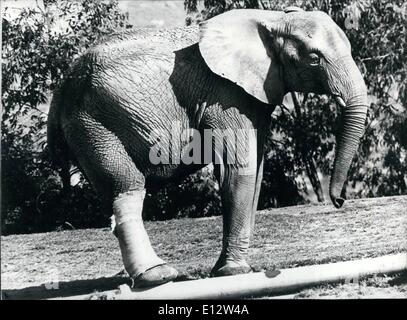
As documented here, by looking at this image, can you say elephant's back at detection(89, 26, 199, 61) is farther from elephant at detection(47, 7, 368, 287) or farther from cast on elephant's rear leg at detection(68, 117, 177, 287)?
cast on elephant's rear leg at detection(68, 117, 177, 287)

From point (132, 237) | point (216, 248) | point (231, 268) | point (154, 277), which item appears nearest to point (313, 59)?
point (231, 268)

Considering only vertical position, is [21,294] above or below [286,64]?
below

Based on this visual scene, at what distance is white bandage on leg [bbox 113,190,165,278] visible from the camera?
5.54 m

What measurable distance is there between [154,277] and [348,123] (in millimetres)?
1650

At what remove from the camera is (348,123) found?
582 centimetres

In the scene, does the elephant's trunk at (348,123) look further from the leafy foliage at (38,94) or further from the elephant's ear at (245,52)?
the leafy foliage at (38,94)

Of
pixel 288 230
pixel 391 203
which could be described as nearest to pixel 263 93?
pixel 288 230

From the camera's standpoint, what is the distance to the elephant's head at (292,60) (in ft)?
18.9

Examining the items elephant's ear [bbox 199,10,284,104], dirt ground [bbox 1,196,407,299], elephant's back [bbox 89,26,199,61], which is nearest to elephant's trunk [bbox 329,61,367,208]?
elephant's ear [bbox 199,10,284,104]

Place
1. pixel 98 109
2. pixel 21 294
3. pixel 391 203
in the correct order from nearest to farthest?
1. pixel 98 109
2. pixel 21 294
3. pixel 391 203

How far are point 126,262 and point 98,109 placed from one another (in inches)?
40.0

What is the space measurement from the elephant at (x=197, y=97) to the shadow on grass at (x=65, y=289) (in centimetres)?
74

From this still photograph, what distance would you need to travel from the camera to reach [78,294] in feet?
19.8

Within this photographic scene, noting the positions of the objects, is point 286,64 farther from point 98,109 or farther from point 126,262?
point 126,262
